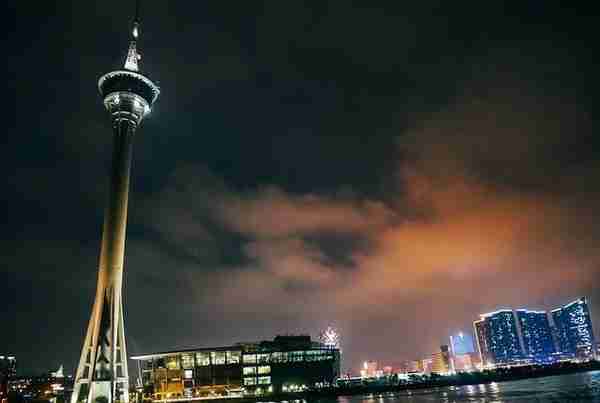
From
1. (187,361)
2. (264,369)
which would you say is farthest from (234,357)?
(187,361)

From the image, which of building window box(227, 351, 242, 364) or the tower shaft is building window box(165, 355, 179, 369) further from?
the tower shaft

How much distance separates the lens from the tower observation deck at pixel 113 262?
85.4 metres

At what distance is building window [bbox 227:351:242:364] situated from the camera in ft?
449

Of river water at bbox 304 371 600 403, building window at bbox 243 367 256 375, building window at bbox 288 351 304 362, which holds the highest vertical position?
building window at bbox 288 351 304 362

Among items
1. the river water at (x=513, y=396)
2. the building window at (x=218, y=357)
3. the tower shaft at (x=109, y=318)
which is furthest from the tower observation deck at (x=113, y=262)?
the river water at (x=513, y=396)

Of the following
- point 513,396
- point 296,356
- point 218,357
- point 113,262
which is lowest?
point 513,396

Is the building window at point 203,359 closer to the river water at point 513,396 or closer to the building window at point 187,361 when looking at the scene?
the building window at point 187,361

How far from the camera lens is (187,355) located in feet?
446

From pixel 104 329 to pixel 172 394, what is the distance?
53.2m

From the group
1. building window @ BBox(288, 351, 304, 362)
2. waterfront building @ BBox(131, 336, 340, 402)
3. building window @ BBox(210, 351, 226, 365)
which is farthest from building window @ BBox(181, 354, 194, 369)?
building window @ BBox(288, 351, 304, 362)

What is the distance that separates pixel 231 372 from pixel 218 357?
5650 mm

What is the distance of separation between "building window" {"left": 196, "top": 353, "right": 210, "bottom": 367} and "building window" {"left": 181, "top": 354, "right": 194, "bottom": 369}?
5.55 feet

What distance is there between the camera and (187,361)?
444ft

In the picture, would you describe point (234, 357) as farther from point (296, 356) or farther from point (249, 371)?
point (296, 356)
